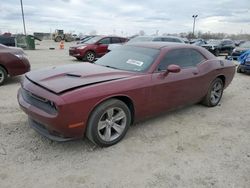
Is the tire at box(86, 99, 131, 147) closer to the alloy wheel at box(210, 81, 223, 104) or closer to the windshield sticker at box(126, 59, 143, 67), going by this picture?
the windshield sticker at box(126, 59, 143, 67)

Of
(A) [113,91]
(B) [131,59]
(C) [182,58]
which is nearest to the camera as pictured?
(A) [113,91]

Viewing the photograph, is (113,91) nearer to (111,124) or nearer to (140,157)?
(111,124)

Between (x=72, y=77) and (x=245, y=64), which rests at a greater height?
(x=72, y=77)

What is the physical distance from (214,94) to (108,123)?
316 cm

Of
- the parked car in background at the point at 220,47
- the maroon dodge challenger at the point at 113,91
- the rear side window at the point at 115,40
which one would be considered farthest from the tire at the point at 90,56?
the parked car in background at the point at 220,47

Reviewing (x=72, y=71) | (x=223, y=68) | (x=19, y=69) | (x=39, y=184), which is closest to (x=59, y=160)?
(x=39, y=184)

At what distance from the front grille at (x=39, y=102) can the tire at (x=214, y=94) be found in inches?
141

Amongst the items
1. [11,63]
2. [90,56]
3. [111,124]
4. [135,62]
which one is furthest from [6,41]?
[111,124]

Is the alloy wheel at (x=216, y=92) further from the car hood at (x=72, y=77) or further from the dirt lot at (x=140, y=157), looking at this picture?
the car hood at (x=72, y=77)

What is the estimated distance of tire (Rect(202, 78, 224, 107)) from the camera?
532 cm

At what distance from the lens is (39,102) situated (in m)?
3.21

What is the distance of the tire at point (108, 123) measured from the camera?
3.24 m

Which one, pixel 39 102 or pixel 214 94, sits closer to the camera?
pixel 39 102

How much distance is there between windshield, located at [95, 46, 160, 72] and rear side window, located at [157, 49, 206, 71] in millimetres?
211
